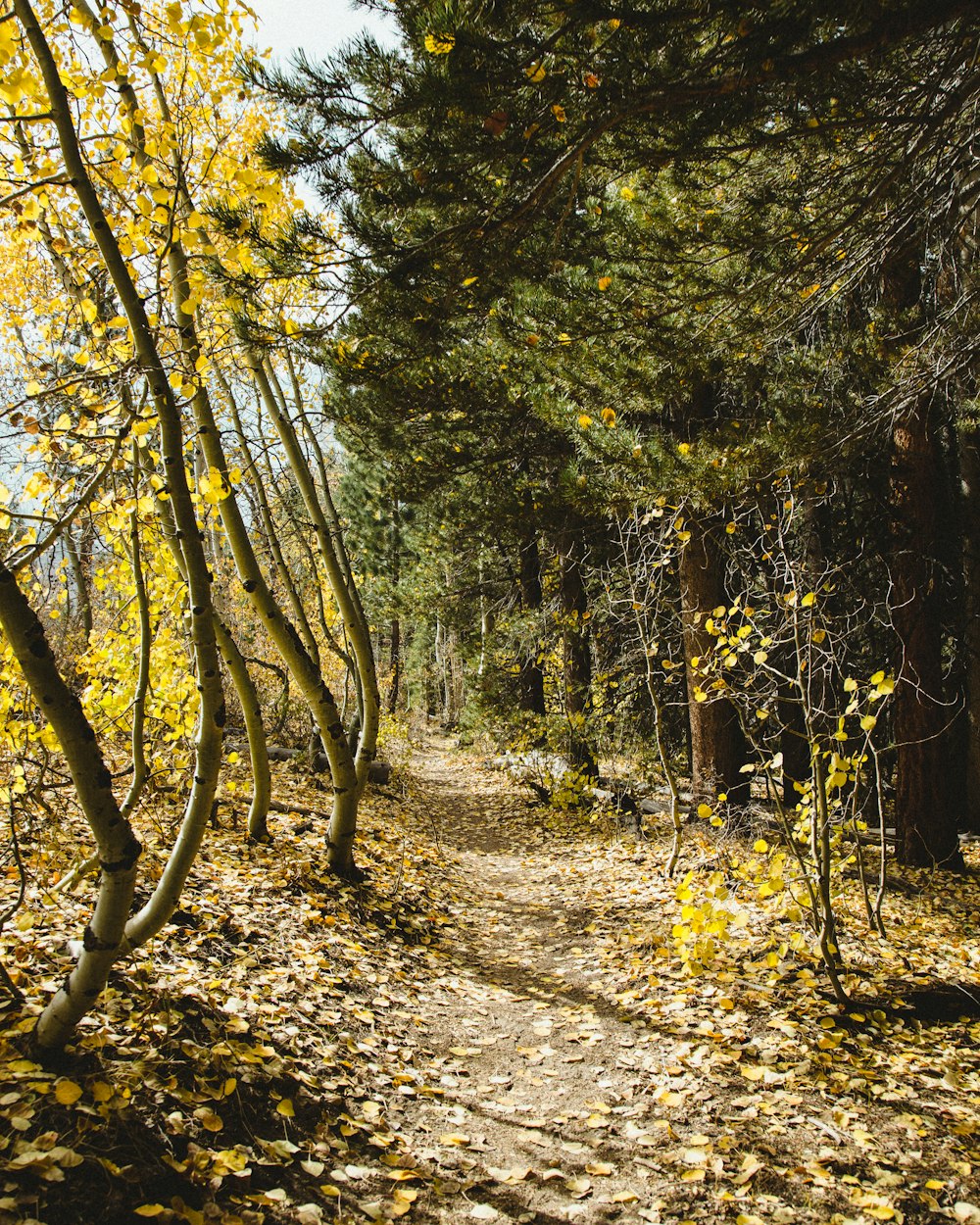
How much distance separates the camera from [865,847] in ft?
23.3

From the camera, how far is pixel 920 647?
6203 millimetres

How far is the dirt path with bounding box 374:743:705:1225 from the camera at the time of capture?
2420 mm

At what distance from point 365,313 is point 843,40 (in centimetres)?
218

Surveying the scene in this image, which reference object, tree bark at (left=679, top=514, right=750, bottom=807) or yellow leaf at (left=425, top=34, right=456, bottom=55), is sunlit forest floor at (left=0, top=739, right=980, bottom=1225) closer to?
tree bark at (left=679, top=514, right=750, bottom=807)

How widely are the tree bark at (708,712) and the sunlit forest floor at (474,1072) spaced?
182 cm

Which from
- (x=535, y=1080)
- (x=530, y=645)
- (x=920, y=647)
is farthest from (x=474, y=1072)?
(x=530, y=645)

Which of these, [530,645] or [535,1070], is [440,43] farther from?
[530,645]

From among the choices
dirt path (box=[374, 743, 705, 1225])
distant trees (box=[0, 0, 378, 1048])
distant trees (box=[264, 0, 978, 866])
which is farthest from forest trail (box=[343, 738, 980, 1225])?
distant trees (box=[0, 0, 378, 1048])

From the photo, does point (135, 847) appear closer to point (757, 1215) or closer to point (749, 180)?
point (757, 1215)

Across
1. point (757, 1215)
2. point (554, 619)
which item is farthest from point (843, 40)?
point (554, 619)

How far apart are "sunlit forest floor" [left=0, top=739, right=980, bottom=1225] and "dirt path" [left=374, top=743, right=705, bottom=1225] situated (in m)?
0.01

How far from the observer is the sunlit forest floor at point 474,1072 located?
2139 millimetres

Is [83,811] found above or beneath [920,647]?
beneath

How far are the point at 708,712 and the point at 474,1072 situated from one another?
4475 mm
